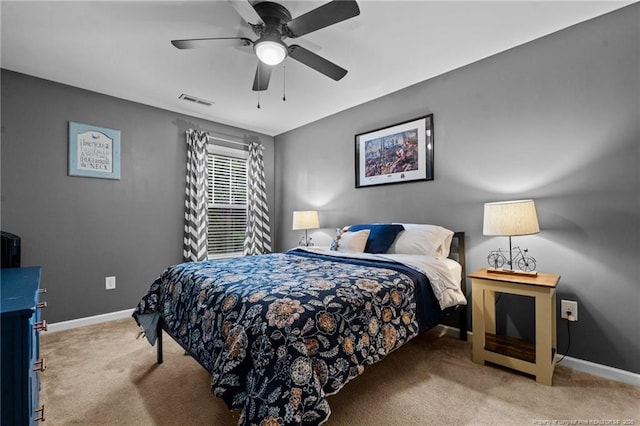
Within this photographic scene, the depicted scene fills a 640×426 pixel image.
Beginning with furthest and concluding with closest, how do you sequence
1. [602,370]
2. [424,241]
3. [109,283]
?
[109,283], [424,241], [602,370]

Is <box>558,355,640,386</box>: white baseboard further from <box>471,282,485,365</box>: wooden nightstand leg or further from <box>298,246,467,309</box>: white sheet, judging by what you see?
<box>298,246,467,309</box>: white sheet

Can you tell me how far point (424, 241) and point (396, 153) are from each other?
3.72ft

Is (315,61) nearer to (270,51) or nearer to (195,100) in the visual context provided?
(270,51)

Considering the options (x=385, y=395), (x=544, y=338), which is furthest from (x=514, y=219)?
(x=385, y=395)

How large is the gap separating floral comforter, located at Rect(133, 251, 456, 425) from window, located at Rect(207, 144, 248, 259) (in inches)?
79.4

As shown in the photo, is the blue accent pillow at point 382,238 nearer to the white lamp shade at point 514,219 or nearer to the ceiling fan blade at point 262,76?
the white lamp shade at point 514,219

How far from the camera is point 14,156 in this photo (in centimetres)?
279

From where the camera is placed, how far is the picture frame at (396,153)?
10.0 ft

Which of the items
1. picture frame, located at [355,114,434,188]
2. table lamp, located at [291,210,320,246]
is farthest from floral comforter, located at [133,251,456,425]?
table lamp, located at [291,210,320,246]

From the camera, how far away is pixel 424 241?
103 inches

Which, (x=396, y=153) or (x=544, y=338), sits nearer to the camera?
(x=544, y=338)

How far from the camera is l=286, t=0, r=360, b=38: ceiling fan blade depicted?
162cm

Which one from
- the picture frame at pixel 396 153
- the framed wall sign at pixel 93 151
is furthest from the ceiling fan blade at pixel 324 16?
the framed wall sign at pixel 93 151

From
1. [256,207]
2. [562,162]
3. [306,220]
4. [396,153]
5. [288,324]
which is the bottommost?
[288,324]
